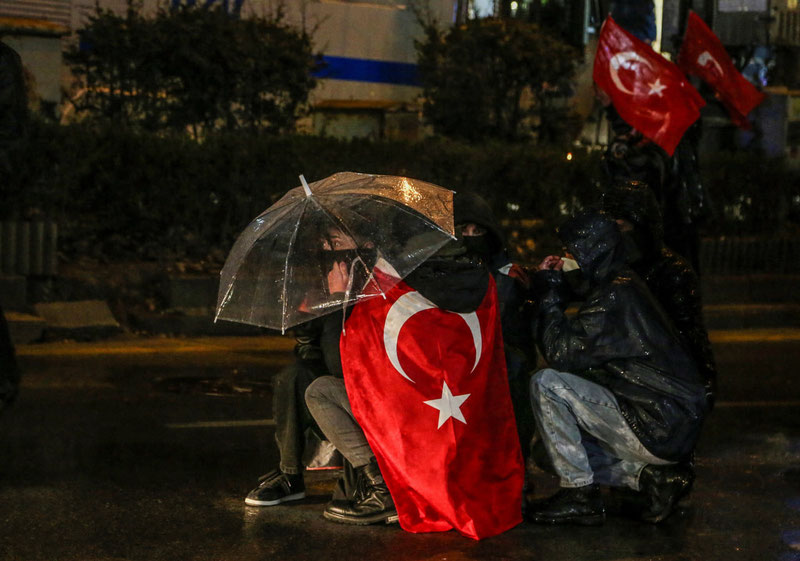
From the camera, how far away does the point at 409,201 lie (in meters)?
4.96

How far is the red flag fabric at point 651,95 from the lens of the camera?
8.38m

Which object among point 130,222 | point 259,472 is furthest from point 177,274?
point 259,472

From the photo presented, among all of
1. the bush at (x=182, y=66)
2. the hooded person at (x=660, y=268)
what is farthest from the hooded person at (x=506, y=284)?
the bush at (x=182, y=66)

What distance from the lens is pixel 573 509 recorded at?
5.18 metres

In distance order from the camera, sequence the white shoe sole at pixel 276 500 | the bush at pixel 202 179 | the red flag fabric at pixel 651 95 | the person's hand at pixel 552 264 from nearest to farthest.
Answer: the person's hand at pixel 552 264 < the white shoe sole at pixel 276 500 < the red flag fabric at pixel 651 95 < the bush at pixel 202 179

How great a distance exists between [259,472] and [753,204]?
1122 cm

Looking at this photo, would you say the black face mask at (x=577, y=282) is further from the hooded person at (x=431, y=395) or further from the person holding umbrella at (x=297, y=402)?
the person holding umbrella at (x=297, y=402)

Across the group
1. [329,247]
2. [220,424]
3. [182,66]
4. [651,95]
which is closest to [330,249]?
[329,247]

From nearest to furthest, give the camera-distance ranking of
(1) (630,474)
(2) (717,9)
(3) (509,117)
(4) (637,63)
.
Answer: (1) (630,474)
(4) (637,63)
(3) (509,117)
(2) (717,9)

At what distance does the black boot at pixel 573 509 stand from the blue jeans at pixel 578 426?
42 mm

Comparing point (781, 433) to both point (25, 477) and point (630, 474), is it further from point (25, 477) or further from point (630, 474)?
point (25, 477)

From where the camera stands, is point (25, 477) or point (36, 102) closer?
point (25, 477)

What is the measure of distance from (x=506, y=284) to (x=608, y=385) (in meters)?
0.70

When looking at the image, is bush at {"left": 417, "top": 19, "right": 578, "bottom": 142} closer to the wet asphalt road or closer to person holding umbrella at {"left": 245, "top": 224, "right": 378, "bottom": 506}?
the wet asphalt road
